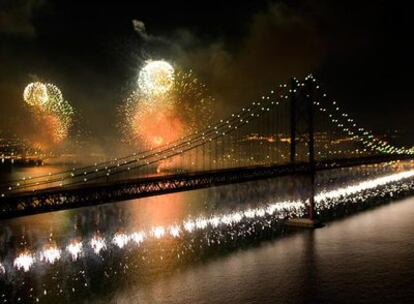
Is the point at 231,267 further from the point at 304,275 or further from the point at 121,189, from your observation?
the point at 121,189

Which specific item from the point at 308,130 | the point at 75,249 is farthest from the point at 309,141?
the point at 75,249

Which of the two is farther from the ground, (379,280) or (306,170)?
(306,170)

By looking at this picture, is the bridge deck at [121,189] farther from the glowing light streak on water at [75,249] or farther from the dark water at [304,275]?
the glowing light streak on water at [75,249]

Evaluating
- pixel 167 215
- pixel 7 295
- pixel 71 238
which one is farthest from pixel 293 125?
pixel 7 295

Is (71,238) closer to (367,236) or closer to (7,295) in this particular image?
(7,295)

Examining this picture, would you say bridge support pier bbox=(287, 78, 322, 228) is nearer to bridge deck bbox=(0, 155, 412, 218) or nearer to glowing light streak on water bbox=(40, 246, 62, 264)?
bridge deck bbox=(0, 155, 412, 218)

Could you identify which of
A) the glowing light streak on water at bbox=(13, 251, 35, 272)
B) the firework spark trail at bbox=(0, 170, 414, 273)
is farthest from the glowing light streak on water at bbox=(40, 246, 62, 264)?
the glowing light streak on water at bbox=(13, 251, 35, 272)
